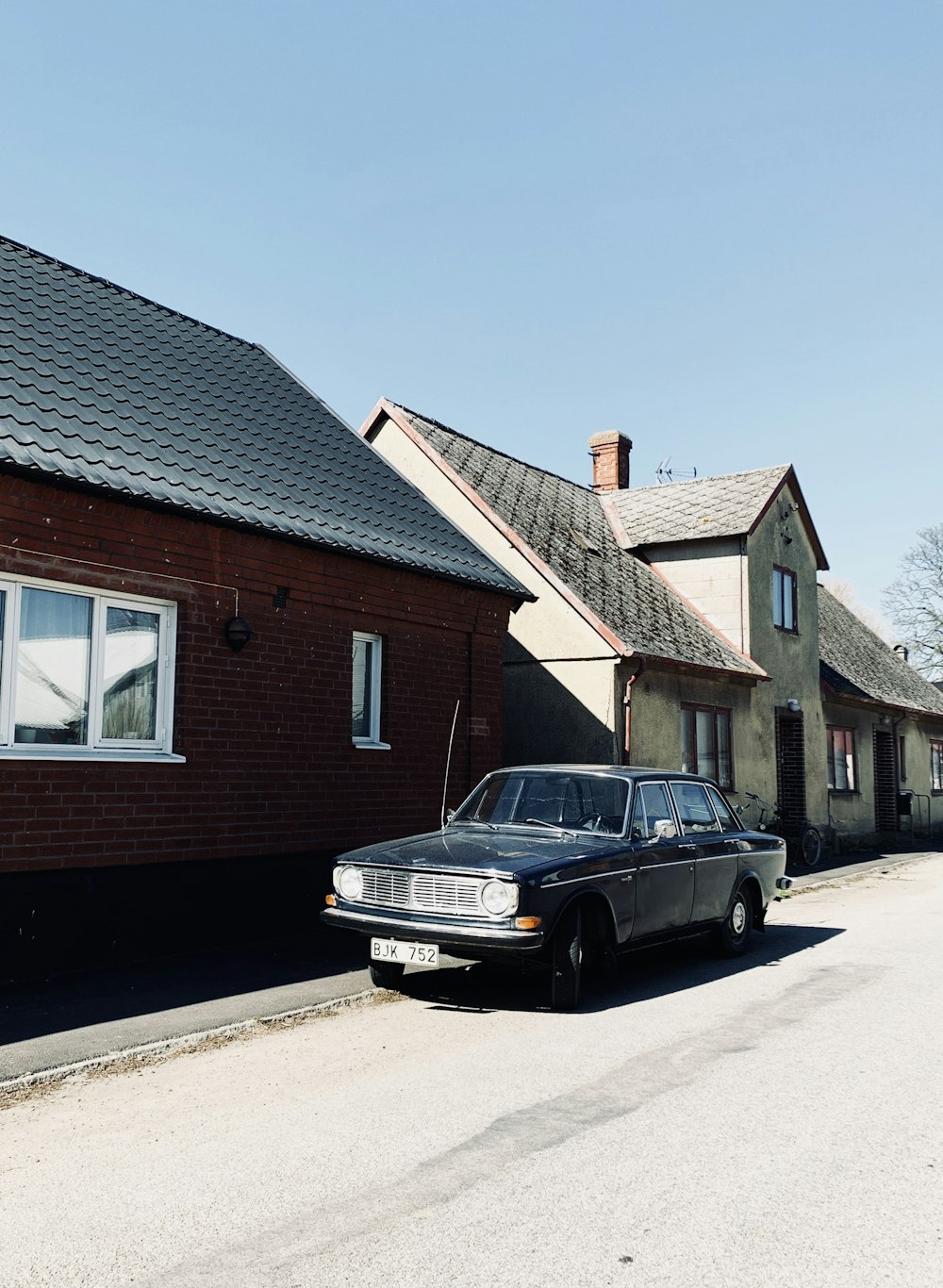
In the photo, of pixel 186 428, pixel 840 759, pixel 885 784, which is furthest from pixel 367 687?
pixel 885 784

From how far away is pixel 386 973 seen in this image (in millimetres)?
8117

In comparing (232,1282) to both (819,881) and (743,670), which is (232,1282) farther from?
(743,670)

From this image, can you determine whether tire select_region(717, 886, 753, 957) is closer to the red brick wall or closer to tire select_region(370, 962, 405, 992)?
tire select_region(370, 962, 405, 992)

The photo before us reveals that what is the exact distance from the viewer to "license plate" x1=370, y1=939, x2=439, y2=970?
7.38 meters

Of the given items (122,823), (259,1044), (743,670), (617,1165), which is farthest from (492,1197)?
(743,670)

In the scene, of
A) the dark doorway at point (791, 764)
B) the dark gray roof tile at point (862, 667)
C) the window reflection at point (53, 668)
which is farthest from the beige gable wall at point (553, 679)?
the dark gray roof tile at point (862, 667)

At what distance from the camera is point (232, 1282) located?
11.4ft

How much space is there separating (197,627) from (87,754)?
1.53m

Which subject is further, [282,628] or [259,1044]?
[282,628]

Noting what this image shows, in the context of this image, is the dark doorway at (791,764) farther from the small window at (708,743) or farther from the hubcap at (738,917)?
the hubcap at (738,917)

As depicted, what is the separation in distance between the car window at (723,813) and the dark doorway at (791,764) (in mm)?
12009

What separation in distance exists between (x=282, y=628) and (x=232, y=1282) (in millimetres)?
7595

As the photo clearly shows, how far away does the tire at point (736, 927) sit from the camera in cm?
964

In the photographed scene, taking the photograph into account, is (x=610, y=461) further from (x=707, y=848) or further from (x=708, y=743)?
(x=707, y=848)
